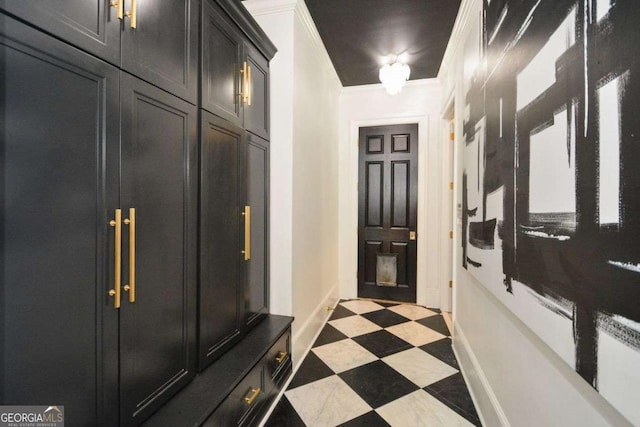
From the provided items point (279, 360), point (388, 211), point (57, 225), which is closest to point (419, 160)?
point (388, 211)

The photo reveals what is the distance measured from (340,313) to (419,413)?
1.66m

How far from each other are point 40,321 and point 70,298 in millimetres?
85

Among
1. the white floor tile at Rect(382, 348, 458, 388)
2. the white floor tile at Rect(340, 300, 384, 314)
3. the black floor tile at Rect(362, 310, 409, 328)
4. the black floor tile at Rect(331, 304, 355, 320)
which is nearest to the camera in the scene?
the white floor tile at Rect(382, 348, 458, 388)

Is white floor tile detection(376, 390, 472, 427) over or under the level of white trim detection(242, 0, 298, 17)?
under

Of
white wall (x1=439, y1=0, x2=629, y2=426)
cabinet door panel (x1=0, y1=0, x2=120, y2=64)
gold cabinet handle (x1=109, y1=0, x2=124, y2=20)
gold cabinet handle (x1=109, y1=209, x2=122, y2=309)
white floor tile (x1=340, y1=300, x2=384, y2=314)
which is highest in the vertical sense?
gold cabinet handle (x1=109, y1=0, x2=124, y2=20)

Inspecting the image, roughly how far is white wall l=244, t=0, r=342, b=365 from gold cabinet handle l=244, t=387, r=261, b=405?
65 centimetres

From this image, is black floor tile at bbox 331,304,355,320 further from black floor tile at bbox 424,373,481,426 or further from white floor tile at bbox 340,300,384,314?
black floor tile at bbox 424,373,481,426

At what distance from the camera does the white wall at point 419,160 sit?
3.55 m

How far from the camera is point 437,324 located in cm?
310

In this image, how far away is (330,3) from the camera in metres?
2.20

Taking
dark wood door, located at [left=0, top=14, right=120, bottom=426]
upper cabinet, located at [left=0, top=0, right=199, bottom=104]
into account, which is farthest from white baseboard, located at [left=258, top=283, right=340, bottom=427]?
upper cabinet, located at [left=0, top=0, right=199, bottom=104]

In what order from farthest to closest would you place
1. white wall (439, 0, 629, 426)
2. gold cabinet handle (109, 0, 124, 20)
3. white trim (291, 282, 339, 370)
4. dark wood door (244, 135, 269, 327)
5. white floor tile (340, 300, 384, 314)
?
white floor tile (340, 300, 384, 314) < white trim (291, 282, 339, 370) < dark wood door (244, 135, 269, 327) < gold cabinet handle (109, 0, 124, 20) < white wall (439, 0, 629, 426)

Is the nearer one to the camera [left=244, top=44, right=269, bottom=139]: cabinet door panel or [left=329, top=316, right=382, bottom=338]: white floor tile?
[left=244, top=44, right=269, bottom=139]: cabinet door panel

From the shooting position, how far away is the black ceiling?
222 centimetres
